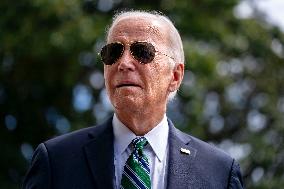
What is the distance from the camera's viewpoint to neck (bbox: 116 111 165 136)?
373 cm

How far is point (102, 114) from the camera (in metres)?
13.9

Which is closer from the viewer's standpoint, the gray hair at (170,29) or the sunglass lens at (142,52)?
the sunglass lens at (142,52)

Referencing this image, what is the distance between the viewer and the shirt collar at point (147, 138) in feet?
12.3

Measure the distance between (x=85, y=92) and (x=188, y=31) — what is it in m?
2.13

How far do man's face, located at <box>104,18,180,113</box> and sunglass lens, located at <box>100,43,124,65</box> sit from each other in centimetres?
2

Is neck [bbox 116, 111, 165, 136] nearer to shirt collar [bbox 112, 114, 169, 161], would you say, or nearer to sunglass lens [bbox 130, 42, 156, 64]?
shirt collar [bbox 112, 114, 169, 161]

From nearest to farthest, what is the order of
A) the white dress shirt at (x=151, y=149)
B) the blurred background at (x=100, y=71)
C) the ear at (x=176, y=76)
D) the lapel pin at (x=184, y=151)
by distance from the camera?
the white dress shirt at (x=151, y=149) < the lapel pin at (x=184, y=151) < the ear at (x=176, y=76) < the blurred background at (x=100, y=71)

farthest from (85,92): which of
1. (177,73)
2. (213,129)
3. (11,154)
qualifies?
(177,73)

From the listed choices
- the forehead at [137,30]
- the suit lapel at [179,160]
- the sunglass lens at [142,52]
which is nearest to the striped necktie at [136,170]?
the suit lapel at [179,160]

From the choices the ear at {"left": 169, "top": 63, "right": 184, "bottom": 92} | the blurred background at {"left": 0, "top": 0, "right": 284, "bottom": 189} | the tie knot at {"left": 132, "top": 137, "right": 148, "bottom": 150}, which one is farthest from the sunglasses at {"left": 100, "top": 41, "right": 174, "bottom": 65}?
the blurred background at {"left": 0, "top": 0, "right": 284, "bottom": 189}

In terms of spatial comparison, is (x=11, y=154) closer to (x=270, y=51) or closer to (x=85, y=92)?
(x=85, y=92)

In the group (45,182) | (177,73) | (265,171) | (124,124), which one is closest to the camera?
(45,182)

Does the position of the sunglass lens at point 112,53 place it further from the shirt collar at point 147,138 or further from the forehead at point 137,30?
the shirt collar at point 147,138

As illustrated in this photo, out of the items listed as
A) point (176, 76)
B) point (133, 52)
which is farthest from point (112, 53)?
point (176, 76)
